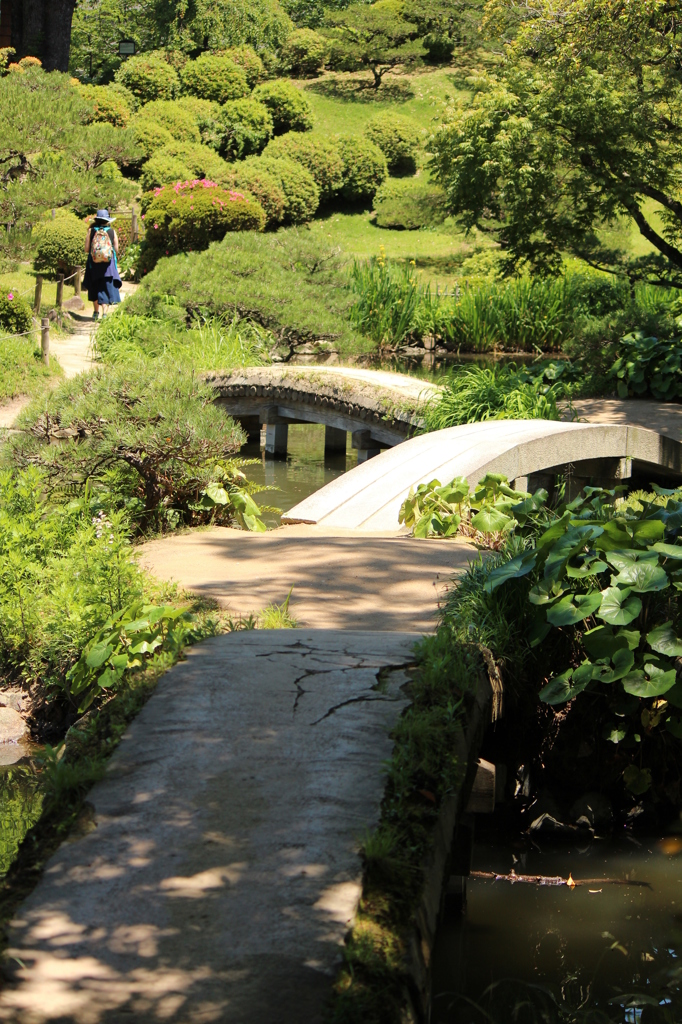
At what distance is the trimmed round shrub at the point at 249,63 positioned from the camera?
3253 centimetres

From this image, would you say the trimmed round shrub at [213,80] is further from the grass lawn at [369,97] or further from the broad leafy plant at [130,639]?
the broad leafy plant at [130,639]

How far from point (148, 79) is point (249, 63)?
3532 millimetres

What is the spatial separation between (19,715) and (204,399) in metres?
2.76

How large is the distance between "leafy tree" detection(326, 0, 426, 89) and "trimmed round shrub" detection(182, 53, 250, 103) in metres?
6.66

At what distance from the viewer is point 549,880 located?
13.8ft

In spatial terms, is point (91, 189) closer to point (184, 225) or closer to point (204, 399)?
point (204, 399)

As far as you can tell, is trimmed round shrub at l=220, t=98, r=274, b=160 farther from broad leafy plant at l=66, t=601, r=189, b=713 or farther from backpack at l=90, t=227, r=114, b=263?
broad leafy plant at l=66, t=601, r=189, b=713

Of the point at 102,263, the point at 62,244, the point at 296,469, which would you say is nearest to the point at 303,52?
the point at 62,244

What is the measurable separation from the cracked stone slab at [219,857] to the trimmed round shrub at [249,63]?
31733 mm

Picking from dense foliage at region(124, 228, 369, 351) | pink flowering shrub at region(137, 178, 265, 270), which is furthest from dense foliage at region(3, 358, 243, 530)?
pink flowering shrub at region(137, 178, 265, 270)

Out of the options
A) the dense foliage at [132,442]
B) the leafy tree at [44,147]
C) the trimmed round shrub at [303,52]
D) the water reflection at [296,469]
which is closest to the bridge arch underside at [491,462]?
the dense foliage at [132,442]

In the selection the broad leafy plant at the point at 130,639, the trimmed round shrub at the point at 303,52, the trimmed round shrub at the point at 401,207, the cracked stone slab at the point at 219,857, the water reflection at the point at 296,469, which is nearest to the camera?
the cracked stone slab at the point at 219,857

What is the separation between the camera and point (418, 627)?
4.50m

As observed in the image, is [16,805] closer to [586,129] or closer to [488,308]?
[586,129]
